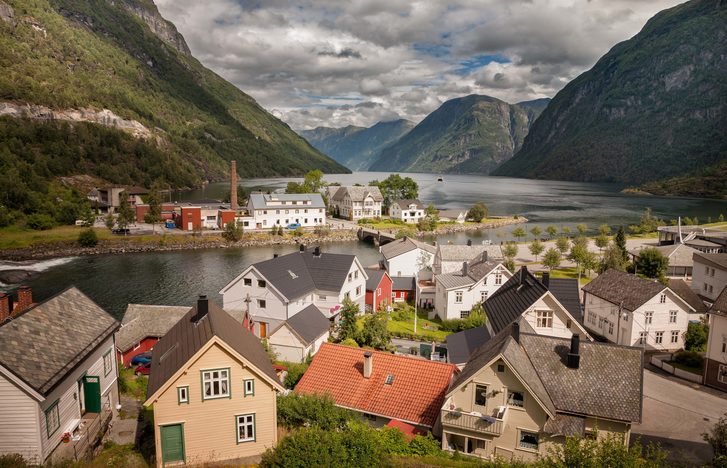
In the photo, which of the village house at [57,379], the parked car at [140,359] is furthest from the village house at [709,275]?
the village house at [57,379]

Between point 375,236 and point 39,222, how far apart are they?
5760 centimetres

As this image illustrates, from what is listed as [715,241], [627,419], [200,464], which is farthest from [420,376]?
[715,241]

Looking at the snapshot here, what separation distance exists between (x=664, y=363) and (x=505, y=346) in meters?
16.7

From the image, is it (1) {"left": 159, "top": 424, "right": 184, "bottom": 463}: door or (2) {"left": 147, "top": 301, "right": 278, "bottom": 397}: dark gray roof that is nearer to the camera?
(1) {"left": 159, "top": 424, "right": 184, "bottom": 463}: door

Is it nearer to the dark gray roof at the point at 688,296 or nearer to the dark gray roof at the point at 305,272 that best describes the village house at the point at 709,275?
the dark gray roof at the point at 688,296

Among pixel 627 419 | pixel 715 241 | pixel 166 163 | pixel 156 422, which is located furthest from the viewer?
pixel 166 163

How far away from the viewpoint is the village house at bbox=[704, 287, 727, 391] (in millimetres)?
24625

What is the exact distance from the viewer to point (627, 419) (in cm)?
1702

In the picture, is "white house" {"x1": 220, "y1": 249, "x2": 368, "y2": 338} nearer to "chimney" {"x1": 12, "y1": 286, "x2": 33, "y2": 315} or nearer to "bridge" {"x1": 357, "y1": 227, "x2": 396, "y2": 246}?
"chimney" {"x1": 12, "y1": 286, "x2": 33, "y2": 315}

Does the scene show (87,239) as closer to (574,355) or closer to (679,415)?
(574,355)

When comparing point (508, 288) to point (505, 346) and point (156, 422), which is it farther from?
point (156, 422)

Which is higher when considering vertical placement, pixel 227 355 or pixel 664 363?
pixel 227 355

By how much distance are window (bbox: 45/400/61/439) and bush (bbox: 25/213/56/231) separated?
78.4 meters

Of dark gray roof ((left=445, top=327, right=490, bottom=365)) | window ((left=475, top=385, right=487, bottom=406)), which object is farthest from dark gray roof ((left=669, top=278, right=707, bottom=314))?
window ((left=475, top=385, right=487, bottom=406))
